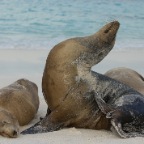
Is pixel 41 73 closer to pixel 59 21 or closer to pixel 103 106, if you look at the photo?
pixel 103 106

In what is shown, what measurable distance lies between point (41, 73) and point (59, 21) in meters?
8.83

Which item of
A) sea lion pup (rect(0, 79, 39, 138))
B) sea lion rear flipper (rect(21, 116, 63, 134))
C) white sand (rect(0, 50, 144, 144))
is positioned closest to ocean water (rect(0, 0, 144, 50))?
white sand (rect(0, 50, 144, 144))

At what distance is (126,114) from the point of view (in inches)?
200

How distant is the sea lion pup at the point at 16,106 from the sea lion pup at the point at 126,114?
2.96ft

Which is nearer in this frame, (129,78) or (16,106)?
(16,106)

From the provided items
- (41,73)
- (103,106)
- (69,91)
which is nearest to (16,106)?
(69,91)

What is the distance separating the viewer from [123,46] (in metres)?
12.9

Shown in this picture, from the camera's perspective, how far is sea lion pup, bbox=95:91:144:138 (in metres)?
5.02

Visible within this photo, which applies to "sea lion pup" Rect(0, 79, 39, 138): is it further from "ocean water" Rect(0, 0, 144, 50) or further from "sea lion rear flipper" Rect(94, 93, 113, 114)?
"ocean water" Rect(0, 0, 144, 50)

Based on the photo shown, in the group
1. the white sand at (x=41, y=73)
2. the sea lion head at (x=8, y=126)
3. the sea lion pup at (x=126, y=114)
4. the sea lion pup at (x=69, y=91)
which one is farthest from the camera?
the sea lion pup at (x=69, y=91)

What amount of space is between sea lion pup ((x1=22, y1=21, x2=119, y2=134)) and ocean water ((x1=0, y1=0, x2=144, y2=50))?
678 cm

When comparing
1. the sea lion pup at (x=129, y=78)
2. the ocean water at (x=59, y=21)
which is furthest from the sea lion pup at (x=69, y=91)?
the ocean water at (x=59, y=21)

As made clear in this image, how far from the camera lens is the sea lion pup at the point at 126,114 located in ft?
16.5

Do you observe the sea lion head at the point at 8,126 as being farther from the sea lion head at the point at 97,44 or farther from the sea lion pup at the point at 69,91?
the sea lion head at the point at 97,44
